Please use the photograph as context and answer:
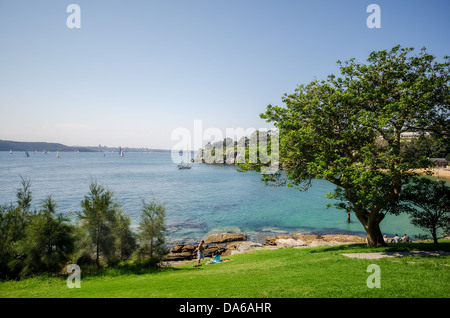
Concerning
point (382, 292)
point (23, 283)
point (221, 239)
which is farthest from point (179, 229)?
point (382, 292)

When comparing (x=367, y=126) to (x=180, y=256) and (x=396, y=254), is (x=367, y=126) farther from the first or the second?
(x=180, y=256)

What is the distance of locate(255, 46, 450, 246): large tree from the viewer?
1277 centimetres

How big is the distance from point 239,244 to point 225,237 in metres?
3.84

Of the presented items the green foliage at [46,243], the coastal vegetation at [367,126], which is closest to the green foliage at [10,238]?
the green foliage at [46,243]

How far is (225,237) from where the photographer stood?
31.1 metres

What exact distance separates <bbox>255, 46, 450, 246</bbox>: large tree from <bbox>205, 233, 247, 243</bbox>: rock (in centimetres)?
1716

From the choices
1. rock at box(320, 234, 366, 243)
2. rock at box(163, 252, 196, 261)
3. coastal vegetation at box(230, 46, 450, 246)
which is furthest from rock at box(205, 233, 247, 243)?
coastal vegetation at box(230, 46, 450, 246)

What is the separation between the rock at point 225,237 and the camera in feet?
100

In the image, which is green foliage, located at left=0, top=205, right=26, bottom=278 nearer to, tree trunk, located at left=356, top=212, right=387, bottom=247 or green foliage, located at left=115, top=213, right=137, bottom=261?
green foliage, located at left=115, top=213, right=137, bottom=261

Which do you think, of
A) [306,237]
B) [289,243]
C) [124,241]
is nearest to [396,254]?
[289,243]

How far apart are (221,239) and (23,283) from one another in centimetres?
2044

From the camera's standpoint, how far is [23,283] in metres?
15.1

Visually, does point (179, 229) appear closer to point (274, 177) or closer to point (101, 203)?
point (101, 203)

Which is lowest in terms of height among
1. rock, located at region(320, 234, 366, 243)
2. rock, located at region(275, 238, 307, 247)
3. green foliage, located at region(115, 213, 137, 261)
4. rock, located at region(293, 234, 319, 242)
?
rock, located at region(293, 234, 319, 242)
